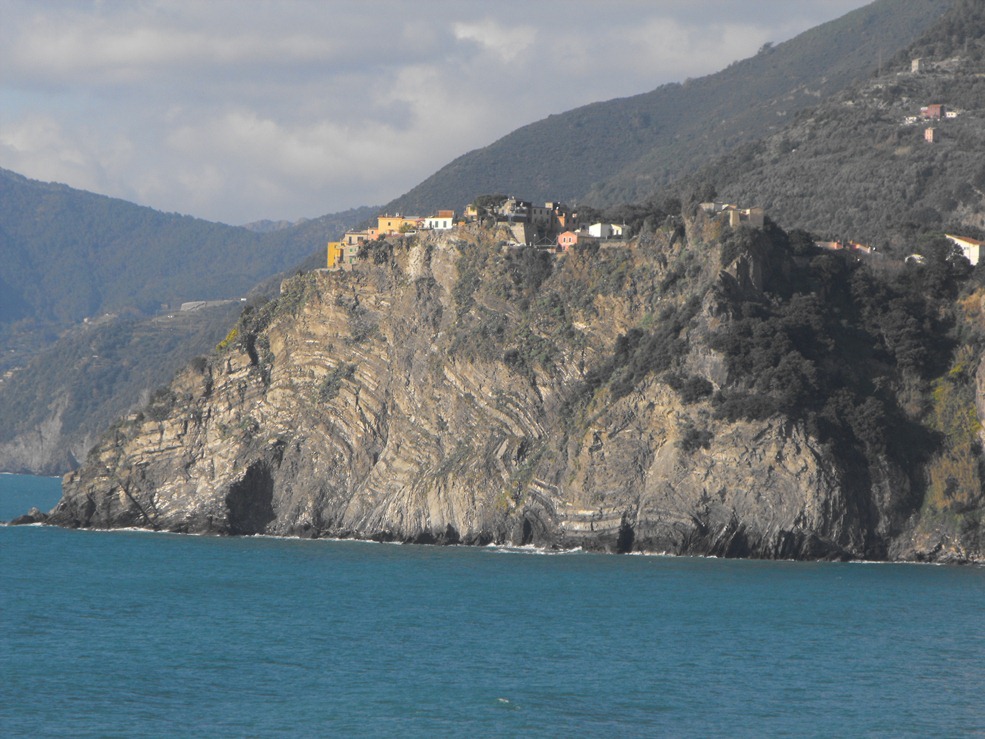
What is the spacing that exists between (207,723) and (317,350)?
40227mm

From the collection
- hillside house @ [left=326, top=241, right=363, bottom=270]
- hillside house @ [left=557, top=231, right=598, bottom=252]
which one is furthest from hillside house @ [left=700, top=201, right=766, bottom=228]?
hillside house @ [left=326, top=241, right=363, bottom=270]

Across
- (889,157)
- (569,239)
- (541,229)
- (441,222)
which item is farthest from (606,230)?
(889,157)

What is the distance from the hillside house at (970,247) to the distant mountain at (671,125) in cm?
6085

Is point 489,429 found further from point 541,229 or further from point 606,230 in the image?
point 541,229

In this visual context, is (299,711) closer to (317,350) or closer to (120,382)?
(317,350)

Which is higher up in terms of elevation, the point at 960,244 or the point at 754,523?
the point at 960,244

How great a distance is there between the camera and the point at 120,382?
7072 inches

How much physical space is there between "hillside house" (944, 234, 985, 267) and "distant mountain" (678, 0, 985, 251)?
19.1 feet

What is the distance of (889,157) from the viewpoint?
10362cm

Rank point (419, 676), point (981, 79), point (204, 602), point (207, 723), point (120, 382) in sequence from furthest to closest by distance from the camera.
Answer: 1. point (120, 382)
2. point (981, 79)
3. point (204, 602)
4. point (419, 676)
5. point (207, 723)

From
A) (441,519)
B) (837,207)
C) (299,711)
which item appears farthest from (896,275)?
(299,711)

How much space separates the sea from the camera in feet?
118

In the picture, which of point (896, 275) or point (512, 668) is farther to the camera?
Result: point (896, 275)

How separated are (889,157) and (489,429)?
150ft
